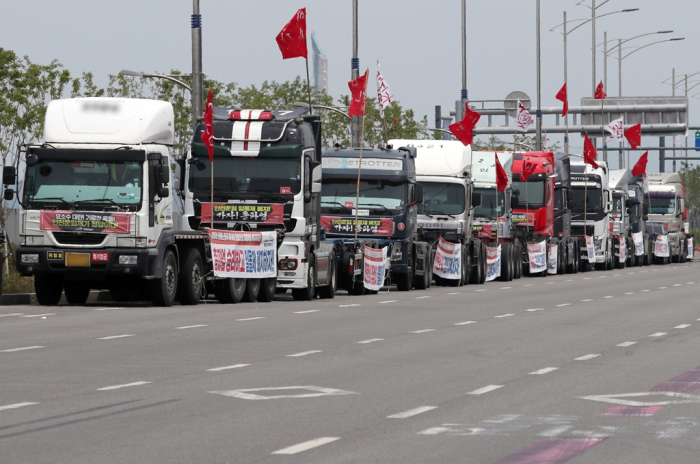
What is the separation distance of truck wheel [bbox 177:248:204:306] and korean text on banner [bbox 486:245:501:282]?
16540 mm

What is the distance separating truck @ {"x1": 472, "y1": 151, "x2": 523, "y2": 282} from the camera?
40.7 meters

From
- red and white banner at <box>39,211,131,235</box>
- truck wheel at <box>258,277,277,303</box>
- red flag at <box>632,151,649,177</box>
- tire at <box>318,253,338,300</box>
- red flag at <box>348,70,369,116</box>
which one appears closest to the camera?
red and white banner at <box>39,211,131,235</box>

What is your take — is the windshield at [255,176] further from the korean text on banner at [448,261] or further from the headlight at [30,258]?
the korean text on banner at [448,261]

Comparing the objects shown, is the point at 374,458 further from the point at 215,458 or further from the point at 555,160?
the point at 555,160

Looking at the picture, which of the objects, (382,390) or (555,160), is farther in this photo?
(555,160)

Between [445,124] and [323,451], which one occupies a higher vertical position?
[445,124]

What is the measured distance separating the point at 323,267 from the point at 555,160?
21288 millimetres

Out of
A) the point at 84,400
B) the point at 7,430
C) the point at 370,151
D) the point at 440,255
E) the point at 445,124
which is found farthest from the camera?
the point at 445,124

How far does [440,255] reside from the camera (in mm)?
36531

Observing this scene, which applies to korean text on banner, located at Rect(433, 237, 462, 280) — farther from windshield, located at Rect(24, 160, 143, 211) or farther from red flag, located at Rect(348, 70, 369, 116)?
windshield, located at Rect(24, 160, 143, 211)

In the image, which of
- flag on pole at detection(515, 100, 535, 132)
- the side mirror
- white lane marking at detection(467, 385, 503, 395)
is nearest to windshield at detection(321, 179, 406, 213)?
the side mirror

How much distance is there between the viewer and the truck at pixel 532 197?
4581 centimetres

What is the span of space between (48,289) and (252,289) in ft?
12.9

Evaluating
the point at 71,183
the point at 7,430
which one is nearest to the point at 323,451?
the point at 7,430
